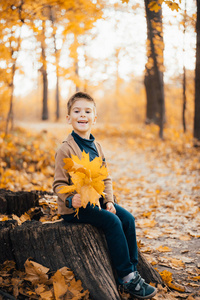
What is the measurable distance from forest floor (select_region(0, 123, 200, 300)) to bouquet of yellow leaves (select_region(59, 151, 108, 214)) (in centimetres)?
113

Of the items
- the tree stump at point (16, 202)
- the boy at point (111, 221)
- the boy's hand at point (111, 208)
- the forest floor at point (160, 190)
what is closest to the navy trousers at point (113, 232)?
the boy at point (111, 221)

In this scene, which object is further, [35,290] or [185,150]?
[185,150]

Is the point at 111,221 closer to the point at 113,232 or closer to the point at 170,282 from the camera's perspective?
the point at 113,232

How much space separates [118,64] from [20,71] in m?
8.35

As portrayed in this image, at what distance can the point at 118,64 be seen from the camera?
14195 mm

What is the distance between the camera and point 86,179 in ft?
6.53

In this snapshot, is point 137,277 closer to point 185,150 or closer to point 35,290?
point 35,290

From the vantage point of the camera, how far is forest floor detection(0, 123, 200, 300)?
116 inches

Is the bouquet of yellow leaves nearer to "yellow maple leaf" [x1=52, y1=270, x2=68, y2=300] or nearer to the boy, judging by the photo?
the boy

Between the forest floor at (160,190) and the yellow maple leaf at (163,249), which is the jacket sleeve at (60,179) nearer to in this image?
the forest floor at (160,190)

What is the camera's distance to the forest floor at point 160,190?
2947 mm

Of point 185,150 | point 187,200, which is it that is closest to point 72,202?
point 187,200

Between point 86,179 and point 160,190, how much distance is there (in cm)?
410

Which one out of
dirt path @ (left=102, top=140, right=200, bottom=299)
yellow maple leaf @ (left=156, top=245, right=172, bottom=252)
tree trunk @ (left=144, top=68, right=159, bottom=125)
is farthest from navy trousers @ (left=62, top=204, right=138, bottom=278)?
tree trunk @ (left=144, top=68, right=159, bottom=125)
